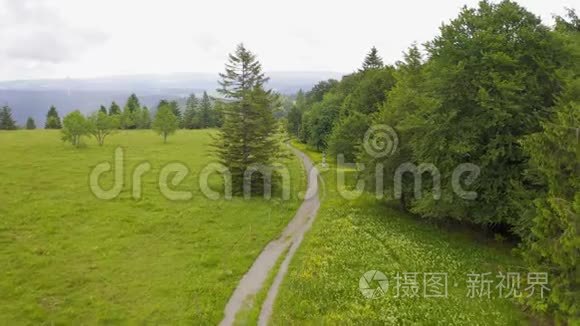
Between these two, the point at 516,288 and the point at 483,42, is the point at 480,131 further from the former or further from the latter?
the point at 516,288

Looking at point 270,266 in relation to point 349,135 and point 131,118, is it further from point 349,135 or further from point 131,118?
point 131,118

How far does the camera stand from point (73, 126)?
73.3 metres

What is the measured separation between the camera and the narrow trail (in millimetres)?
20656

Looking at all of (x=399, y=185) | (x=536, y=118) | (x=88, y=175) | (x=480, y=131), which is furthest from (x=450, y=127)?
(x=88, y=175)

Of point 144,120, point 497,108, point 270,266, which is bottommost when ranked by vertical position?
point 270,266

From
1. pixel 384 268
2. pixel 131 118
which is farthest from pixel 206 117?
pixel 384 268

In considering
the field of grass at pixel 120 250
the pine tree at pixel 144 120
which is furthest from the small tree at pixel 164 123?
the pine tree at pixel 144 120

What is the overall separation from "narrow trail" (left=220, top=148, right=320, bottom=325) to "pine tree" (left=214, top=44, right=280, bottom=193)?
7563 millimetres

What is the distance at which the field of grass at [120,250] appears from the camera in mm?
20516

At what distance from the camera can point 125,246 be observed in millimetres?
28266

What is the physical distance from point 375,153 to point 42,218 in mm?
29472

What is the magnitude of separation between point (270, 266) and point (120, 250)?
35.7 feet

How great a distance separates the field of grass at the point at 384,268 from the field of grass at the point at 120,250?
4241 mm

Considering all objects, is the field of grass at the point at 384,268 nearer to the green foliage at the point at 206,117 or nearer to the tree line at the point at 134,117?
the tree line at the point at 134,117
